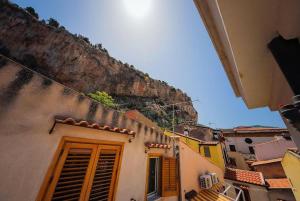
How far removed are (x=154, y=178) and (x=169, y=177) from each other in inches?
30.2

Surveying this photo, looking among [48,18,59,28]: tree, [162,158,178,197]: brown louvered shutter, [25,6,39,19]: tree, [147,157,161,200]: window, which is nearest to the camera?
[147,157,161,200]: window

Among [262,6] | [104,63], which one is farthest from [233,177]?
[104,63]

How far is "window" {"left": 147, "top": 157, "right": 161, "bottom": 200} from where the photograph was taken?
6.20 metres

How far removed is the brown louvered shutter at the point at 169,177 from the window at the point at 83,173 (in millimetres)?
2982

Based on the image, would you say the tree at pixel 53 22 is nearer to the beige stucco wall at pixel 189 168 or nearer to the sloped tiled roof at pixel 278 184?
the beige stucco wall at pixel 189 168

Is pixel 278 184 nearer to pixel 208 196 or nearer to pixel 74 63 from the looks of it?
pixel 208 196

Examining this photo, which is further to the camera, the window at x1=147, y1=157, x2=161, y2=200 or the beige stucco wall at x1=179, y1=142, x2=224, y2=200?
the beige stucco wall at x1=179, y1=142, x2=224, y2=200

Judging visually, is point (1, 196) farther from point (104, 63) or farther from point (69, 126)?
point (104, 63)

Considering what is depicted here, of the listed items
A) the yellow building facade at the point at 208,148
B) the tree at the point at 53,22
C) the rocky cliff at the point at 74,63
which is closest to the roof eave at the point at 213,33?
the yellow building facade at the point at 208,148

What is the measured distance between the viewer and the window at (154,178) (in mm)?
6203

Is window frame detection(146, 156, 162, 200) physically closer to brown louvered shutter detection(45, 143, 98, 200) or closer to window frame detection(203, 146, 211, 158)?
brown louvered shutter detection(45, 143, 98, 200)

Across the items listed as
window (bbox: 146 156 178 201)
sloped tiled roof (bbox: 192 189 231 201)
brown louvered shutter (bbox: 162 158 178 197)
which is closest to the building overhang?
window (bbox: 146 156 178 201)

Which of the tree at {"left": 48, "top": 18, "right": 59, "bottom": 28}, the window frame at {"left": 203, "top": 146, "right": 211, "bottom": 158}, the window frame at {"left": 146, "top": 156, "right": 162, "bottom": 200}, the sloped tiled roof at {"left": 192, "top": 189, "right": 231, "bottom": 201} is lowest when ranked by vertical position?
the sloped tiled roof at {"left": 192, "top": 189, "right": 231, "bottom": 201}

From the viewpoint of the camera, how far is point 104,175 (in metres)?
4.24
